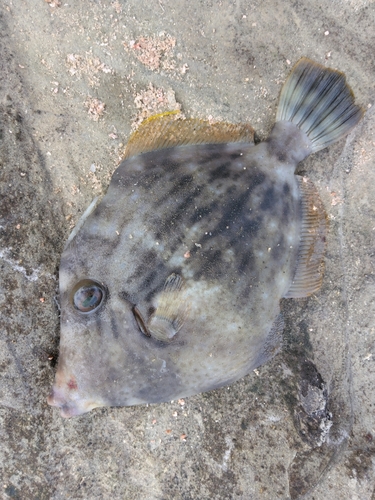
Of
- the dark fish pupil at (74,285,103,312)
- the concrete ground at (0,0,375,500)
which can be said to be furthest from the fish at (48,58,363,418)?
the concrete ground at (0,0,375,500)

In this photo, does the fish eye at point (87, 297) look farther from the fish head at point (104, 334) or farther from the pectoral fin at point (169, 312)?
the pectoral fin at point (169, 312)

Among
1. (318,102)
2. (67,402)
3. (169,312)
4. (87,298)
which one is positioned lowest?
(67,402)

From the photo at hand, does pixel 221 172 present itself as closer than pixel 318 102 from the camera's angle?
Yes

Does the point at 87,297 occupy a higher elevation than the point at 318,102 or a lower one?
lower

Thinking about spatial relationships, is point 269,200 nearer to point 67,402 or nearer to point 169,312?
point 169,312

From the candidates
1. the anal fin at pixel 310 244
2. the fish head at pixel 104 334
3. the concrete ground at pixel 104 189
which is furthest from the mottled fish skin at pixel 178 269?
the concrete ground at pixel 104 189

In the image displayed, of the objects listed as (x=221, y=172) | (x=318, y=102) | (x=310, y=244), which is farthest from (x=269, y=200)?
(x=318, y=102)

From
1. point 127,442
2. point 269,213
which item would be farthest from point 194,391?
point 269,213

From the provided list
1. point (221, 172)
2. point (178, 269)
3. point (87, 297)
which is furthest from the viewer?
point (221, 172)

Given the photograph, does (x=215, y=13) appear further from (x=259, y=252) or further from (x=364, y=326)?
(x=364, y=326)
